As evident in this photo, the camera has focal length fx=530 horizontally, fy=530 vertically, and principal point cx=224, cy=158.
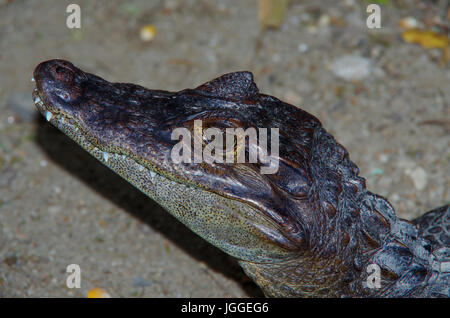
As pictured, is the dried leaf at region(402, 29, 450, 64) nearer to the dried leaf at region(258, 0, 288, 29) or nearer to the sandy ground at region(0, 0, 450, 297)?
the sandy ground at region(0, 0, 450, 297)

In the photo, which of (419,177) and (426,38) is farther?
(426,38)

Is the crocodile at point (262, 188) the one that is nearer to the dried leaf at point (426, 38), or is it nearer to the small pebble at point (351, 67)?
the small pebble at point (351, 67)

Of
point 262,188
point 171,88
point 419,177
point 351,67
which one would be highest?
point 351,67


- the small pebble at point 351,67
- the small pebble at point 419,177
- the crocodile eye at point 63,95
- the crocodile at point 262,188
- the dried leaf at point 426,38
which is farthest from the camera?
the dried leaf at point 426,38

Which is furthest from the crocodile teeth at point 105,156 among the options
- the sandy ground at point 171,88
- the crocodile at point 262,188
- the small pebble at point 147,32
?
the small pebble at point 147,32

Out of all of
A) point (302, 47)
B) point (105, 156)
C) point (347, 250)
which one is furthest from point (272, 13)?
point (347, 250)

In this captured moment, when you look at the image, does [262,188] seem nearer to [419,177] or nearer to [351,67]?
[419,177]

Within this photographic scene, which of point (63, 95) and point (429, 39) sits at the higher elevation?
point (429, 39)
